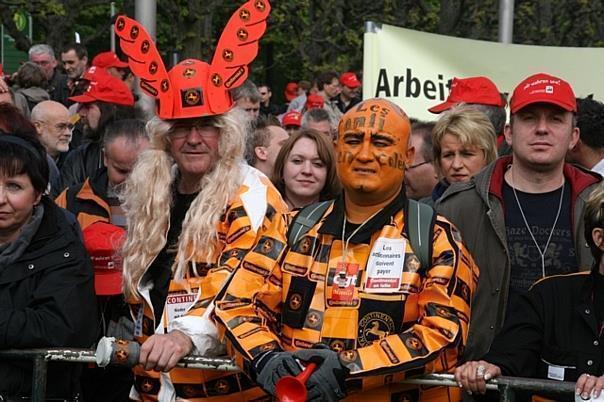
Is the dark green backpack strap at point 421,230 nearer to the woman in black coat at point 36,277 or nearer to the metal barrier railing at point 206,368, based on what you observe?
the metal barrier railing at point 206,368

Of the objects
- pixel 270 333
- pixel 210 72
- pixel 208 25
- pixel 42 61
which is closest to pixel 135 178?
pixel 210 72

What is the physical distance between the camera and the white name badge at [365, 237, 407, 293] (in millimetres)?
4168

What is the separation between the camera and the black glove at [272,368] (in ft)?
13.1

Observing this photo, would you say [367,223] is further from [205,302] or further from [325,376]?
[205,302]

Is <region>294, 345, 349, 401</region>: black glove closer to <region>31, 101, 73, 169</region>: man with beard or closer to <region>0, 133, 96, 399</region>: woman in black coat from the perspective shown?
<region>0, 133, 96, 399</region>: woman in black coat

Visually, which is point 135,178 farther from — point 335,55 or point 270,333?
point 335,55

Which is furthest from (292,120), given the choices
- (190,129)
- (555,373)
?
(555,373)

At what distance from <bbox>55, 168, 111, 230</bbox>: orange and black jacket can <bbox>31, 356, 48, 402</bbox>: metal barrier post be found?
169 centimetres

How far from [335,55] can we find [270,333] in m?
27.3

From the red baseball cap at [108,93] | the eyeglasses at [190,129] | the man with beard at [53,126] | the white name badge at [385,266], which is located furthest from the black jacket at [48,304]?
the man with beard at [53,126]

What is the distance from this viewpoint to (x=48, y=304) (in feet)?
15.5

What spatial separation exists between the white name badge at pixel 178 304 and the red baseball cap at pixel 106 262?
551 millimetres

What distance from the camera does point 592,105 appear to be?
645 cm

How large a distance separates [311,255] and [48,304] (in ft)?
3.53
